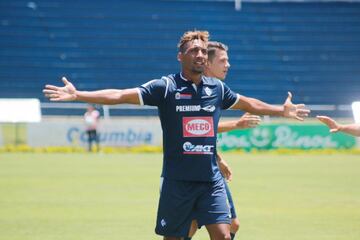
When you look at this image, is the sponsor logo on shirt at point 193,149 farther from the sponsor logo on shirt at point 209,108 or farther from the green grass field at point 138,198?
the green grass field at point 138,198

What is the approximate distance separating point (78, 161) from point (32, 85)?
14053mm

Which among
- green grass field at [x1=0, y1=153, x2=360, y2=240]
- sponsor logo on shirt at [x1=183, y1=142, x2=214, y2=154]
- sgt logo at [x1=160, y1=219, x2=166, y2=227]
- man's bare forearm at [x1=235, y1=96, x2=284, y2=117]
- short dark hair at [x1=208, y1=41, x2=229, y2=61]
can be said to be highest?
short dark hair at [x1=208, y1=41, x2=229, y2=61]

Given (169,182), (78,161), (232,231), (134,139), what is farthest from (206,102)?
(134,139)

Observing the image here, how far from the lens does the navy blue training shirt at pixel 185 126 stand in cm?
775

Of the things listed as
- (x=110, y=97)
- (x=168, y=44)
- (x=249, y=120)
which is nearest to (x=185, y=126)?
(x=110, y=97)

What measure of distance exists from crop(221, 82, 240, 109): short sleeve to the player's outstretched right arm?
95 centimetres

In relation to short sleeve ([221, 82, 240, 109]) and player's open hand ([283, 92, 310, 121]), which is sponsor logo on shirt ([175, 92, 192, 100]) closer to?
short sleeve ([221, 82, 240, 109])

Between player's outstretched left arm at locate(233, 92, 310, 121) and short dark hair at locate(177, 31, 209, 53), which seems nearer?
short dark hair at locate(177, 31, 209, 53)

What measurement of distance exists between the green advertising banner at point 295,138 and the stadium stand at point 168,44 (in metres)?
7.70

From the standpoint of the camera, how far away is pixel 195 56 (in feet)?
25.6

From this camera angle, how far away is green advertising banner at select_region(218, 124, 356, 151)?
31062 mm

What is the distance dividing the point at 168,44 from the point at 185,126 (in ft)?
108

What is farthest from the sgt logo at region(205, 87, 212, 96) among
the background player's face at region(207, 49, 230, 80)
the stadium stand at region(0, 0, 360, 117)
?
the stadium stand at region(0, 0, 360, 117)

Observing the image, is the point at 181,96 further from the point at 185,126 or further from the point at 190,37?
the point at 190,37
